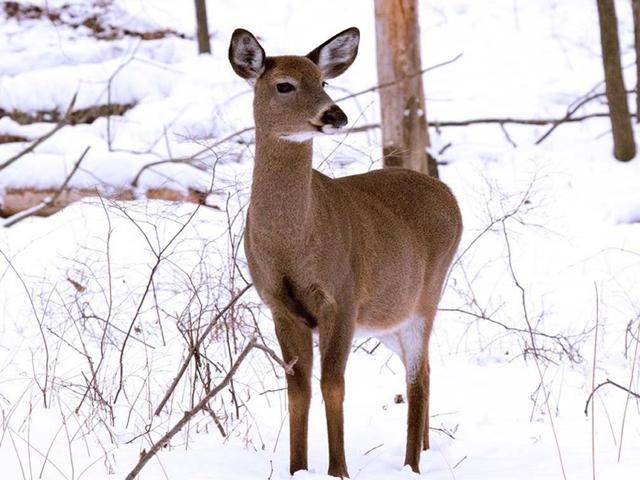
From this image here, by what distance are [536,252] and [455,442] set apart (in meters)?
5.73

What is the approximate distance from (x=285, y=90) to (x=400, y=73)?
22.2 feet

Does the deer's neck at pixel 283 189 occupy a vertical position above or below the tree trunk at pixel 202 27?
below

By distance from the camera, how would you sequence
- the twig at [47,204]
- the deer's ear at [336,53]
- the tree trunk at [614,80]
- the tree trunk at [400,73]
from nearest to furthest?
the twig at [47,204], the deer's ear at [336,53], the tree trunk at [400,73], the tree trunk at [614,80]

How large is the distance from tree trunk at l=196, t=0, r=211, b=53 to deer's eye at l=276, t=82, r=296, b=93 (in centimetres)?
1264

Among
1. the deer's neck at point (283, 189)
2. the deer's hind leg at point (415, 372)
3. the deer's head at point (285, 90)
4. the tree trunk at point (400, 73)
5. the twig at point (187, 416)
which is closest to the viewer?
the twig at point (187, 416)

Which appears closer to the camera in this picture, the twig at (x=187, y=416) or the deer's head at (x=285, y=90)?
the twig at (x=187, y=416)

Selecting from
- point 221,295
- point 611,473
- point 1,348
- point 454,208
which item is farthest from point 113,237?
point 611,473

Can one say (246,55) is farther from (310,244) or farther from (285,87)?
(310,244)

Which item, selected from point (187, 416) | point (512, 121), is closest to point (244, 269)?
point (187, 416)

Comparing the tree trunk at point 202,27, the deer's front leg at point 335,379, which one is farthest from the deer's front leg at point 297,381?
the tree trunk at point 202,27

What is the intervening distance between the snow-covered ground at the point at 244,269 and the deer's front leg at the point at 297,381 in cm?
14

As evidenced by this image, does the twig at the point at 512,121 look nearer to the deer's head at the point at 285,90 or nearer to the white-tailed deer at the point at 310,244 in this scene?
the white-tailed deer at the point at 310,244

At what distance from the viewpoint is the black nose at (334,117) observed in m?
4.16

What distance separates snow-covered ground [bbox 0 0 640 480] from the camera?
Result: 518 centimetres
